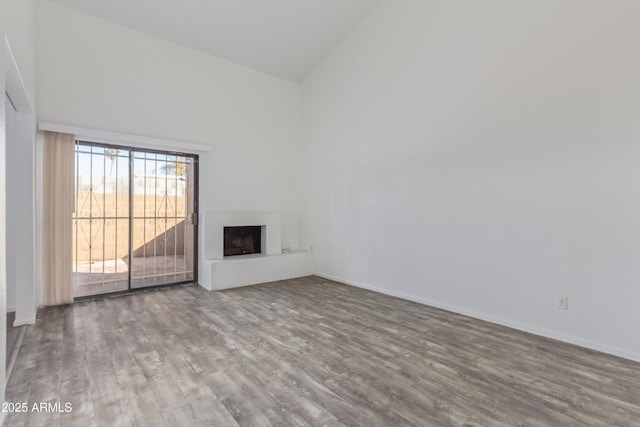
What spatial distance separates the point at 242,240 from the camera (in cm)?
577

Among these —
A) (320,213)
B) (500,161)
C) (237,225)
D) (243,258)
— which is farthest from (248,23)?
(500,161)

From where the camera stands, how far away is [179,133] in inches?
198

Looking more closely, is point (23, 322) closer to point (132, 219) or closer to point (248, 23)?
point (132, 219)

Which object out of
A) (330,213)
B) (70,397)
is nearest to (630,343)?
(330,213)

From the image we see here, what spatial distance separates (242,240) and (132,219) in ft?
5.84

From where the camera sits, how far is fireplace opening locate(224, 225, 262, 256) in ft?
18.4

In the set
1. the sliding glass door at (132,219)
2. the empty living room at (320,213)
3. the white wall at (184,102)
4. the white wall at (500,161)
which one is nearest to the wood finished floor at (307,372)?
the empty living room at (320,213)

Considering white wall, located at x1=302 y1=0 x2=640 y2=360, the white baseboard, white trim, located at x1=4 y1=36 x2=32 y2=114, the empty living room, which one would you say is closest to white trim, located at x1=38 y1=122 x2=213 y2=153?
the empty living room

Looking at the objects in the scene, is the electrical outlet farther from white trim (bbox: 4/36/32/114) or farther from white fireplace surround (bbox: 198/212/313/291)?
white trim (bbox: 4/36/32/114)

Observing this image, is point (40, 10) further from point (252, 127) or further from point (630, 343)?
point (630, 343)

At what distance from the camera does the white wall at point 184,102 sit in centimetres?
408

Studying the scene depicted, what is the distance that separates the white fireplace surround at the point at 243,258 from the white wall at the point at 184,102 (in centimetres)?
29

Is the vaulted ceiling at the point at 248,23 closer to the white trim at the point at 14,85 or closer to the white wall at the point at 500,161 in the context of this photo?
the white wall at the point at 500,161

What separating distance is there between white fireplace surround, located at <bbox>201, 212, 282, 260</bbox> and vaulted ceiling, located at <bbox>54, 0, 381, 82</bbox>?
108 inches
